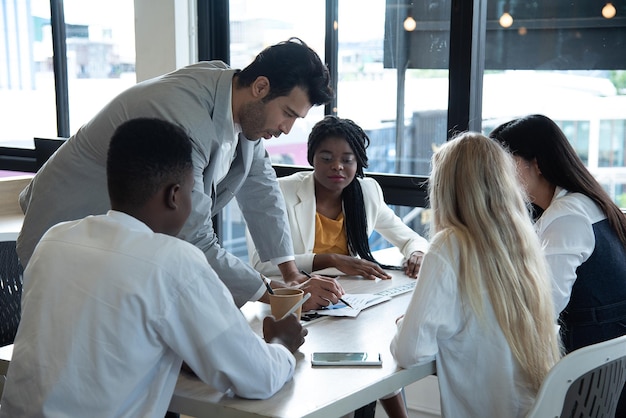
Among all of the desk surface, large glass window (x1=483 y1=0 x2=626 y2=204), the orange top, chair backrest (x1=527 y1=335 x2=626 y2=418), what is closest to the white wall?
the orange top

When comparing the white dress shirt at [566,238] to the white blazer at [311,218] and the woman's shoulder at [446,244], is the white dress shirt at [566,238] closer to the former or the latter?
the woman's shoulder at [446,244]

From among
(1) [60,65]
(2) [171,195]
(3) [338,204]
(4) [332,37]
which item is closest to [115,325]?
(2) [171,195]

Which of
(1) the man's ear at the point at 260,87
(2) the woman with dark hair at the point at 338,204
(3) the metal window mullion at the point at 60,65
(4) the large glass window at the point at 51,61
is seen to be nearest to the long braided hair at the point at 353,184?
(2) the woman with dark hair at the point at 338,204

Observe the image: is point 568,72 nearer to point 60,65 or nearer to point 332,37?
point 332,37

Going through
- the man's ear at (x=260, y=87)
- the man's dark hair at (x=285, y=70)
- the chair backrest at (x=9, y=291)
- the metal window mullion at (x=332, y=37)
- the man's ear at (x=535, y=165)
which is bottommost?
the chair backrest at (x=9, y=291)

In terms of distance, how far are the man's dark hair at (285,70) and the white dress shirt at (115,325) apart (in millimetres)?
893

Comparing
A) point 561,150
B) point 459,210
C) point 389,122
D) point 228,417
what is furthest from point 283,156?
point 228,417

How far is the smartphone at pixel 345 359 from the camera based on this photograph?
178 centimetres

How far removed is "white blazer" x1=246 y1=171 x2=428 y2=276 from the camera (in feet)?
10.3

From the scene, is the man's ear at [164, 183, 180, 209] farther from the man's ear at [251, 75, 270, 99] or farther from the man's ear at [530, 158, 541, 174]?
the man's ear at [530, 158, 541, 174]

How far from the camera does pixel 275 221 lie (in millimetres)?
2672

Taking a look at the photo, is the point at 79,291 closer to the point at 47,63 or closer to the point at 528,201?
the point at 528,201

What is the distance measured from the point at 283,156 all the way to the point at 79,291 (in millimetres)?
2951

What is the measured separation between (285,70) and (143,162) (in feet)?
2.85
